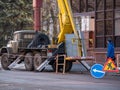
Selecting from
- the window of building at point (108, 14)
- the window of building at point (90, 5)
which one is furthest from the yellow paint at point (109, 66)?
the window of building at point (90, 5)

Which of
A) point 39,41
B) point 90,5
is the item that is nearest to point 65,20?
point 39,41

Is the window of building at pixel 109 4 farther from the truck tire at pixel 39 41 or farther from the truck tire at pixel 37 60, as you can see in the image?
the truck tire at pixel 37 60

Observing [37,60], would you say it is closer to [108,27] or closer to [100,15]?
[108,27]

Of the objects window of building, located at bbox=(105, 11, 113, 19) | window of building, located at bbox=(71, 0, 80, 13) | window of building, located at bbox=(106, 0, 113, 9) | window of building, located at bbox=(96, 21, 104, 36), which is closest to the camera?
window of building, located at bbox=(105, 11, 113, 19)

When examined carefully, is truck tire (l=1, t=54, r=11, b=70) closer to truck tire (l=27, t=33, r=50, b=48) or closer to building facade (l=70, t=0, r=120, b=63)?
truck tire (l=27, t=33, r=50, b=48)

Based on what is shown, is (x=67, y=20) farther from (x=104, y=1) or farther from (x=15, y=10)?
(x=15, y=10)

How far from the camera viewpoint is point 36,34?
1133 inches

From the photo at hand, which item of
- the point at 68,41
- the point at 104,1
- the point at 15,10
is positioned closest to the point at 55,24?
the point at 15,10

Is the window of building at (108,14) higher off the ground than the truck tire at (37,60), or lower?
higher

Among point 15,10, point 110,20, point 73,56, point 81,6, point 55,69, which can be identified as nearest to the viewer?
point 73,56

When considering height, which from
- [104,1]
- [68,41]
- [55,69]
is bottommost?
[55,69]

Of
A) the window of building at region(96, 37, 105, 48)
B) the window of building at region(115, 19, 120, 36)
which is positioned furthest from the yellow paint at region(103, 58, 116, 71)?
the window of building at region(96, 37, 105, 48)

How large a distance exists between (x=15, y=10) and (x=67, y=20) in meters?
23.3

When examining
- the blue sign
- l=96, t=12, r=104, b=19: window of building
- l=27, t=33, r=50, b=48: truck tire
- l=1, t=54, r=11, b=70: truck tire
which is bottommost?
l=1, t=54, r=11, b=70: truck tire
